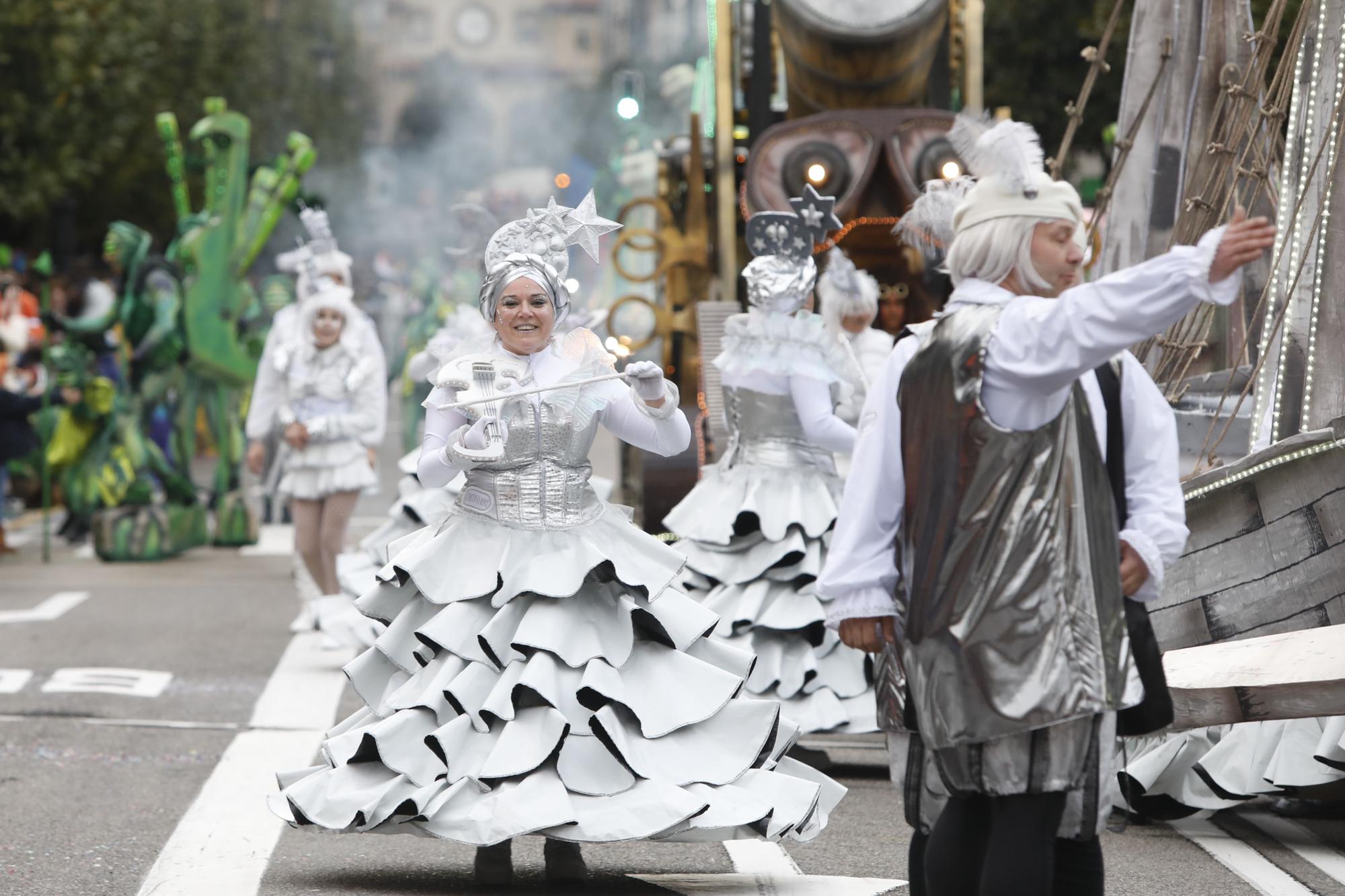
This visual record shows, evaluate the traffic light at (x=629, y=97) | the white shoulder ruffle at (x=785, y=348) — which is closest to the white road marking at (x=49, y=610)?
the traffic light at (x=629, y=97)

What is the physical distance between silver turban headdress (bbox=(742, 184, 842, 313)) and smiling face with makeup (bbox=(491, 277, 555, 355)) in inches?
96.0

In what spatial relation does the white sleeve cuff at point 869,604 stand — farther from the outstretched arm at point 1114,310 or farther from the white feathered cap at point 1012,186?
the white feathered cap at point 1012,186

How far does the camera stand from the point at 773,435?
8.62 m

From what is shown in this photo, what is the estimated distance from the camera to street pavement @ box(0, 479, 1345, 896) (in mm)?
6195

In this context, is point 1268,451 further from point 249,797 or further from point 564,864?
point 249,797

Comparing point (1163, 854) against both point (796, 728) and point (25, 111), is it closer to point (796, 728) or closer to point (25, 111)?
point (796, 728)

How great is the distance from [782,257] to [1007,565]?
4.49 m

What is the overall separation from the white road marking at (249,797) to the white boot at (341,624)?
13 centimetres

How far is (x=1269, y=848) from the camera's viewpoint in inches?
269

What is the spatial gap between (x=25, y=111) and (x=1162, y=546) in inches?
1016

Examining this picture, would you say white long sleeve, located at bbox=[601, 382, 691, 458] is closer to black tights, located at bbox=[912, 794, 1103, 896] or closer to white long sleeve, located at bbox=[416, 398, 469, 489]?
Result: white long sleeve, located at bbox=[416, 398, 469, 489]

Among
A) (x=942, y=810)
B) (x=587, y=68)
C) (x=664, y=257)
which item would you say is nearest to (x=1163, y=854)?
(x=942, y=810)

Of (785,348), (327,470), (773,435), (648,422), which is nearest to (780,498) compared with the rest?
(773,435)

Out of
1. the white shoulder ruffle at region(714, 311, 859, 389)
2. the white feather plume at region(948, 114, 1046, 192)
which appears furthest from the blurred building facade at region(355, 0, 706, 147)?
the white feather plume at region(948, 114, 1046, 192)
